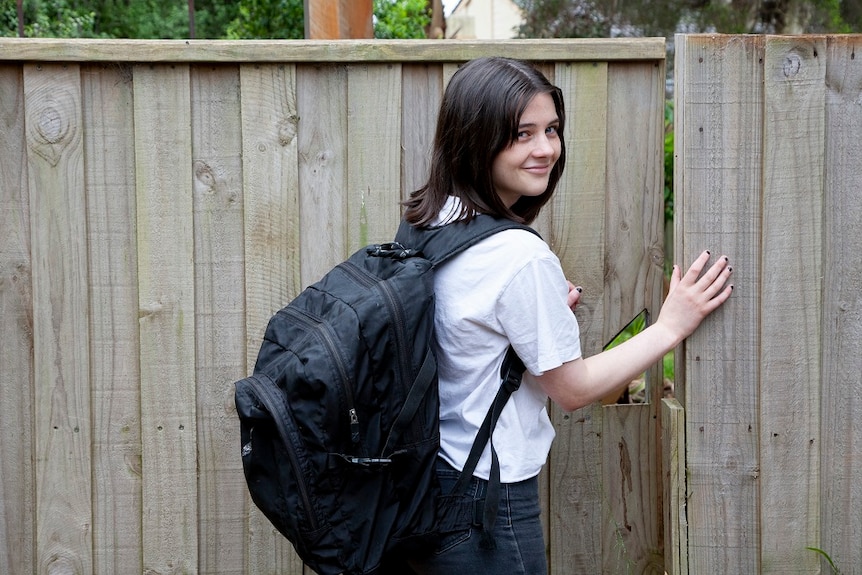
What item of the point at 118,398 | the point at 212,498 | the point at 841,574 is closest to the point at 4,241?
the point at 118,398

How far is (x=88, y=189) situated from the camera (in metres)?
2.96

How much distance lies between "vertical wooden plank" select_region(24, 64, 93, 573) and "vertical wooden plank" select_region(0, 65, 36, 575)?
3 cm

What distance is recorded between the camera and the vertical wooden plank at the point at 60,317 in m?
2.93

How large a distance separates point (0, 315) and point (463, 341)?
5.15 ft

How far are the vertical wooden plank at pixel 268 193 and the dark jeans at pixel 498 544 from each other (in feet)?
3.30

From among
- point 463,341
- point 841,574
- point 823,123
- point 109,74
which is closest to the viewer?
point 463,341

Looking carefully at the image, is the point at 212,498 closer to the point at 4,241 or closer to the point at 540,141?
the point at 4,241

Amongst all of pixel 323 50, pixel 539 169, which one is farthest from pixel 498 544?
pixel 323 50

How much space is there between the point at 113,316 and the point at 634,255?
158 centimetres

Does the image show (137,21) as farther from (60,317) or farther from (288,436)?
(288,436)

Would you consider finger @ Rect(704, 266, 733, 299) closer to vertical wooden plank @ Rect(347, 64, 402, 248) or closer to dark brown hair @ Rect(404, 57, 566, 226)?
dark brown hair @ Rect(404, 57, 566, 226)

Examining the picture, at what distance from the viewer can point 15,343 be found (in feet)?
9.81

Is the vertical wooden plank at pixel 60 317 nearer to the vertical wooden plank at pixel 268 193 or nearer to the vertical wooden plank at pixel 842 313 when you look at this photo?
the vertical wooden plank at pixel 268 193

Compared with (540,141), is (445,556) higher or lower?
lower
